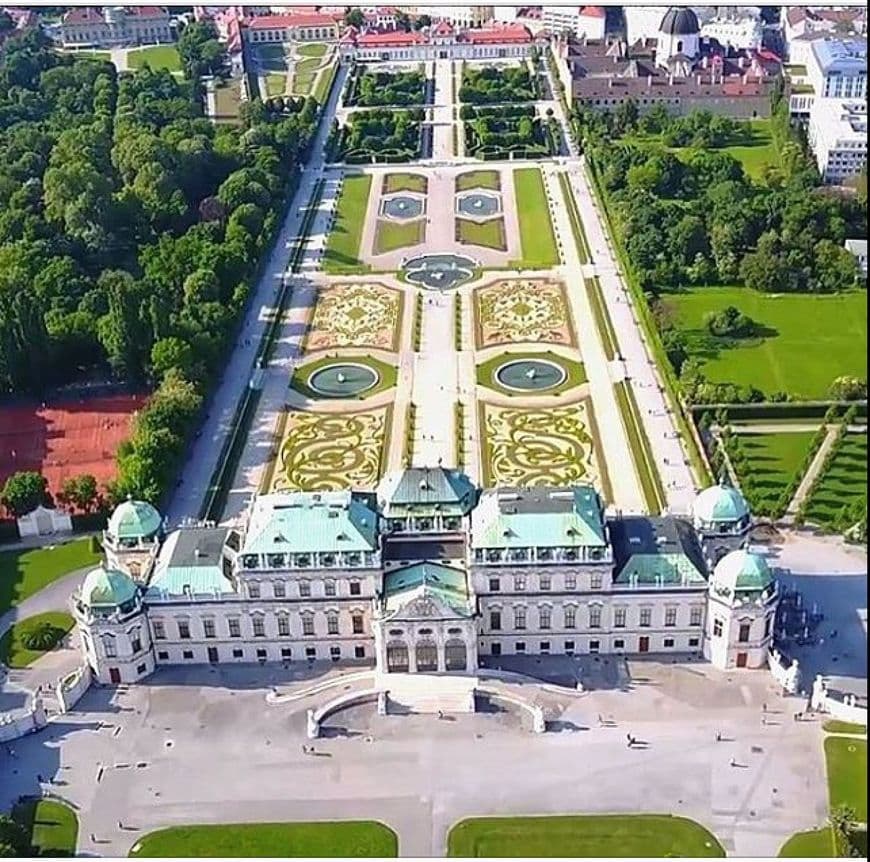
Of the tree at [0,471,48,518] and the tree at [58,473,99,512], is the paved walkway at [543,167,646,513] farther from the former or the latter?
the tree at [0,471,48,518]

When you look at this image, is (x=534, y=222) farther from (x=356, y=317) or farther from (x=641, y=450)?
(x=641, y=450)

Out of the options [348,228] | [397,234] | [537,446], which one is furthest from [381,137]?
[537,446]

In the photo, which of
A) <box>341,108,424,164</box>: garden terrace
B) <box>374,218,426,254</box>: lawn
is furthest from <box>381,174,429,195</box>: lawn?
<box>374,218,426,254</box>: lawn

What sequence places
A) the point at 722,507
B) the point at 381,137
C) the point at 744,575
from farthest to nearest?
the point at 381,137 < the point at 722,507 < the point at 744,575

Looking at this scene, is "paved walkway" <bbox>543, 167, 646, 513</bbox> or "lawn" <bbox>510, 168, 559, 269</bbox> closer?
"paved walkway" <bbox>543, 167, 646, 513</bbox>

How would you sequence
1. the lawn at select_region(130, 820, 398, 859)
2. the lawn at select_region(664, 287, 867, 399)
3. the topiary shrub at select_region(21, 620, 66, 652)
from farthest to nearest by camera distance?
1. the lawn at select_region(664, 287, 867, 399)
2. the topiary shrub at select_region(21, 620, 66, 652)
3. the lawn at select_region(130, 820, 398, 859)

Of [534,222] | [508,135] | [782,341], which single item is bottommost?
[782,341]

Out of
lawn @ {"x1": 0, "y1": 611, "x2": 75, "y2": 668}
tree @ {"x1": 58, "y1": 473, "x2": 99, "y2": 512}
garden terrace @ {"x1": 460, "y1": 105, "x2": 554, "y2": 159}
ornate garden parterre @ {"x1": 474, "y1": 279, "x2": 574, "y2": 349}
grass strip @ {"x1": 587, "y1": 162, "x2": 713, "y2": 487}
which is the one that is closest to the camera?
lawn @ {"x1": 0, "y1": 611, "x2": 75, "y2": 668}
